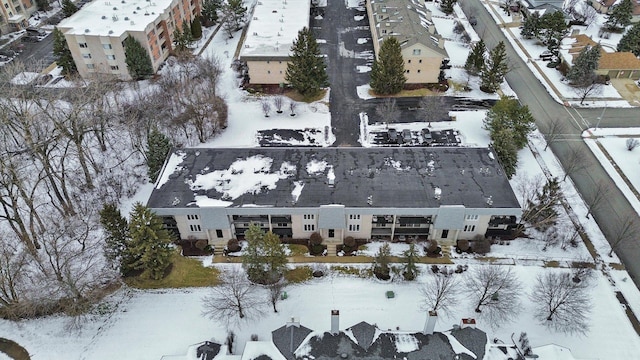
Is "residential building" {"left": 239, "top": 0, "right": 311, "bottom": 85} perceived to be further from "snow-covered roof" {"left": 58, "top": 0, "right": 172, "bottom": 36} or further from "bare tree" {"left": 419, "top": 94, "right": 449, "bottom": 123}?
"bare tree" {"left": 419, "top": 94, "right": 449, "bottom": 123}

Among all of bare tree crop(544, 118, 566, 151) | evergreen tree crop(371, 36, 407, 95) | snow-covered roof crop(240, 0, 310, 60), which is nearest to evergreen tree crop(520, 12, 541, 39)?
bare tree crop(544, 118, 566, 151)

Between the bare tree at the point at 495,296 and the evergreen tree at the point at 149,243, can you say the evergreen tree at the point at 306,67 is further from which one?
the bare tree at the point at 495,296

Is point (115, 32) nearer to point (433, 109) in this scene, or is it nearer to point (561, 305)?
point (433, 109)

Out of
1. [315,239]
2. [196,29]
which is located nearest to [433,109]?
[315,239]

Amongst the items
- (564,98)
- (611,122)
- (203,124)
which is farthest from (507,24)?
(203,124)

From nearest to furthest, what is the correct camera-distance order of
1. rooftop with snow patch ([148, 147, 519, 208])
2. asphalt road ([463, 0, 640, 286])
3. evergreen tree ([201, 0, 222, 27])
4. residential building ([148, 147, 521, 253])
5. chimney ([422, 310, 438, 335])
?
chimney ([422, 310, 438, 335]), residential building ([148, 147, 521, 253]), rooftop with snow patch ([148, 147, 519, 208]), asphalt road ([463, 0, 640, 286]), evergreen tree ([201, 0, 222, 27])

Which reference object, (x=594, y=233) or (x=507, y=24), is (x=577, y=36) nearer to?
(x=507, y=24)

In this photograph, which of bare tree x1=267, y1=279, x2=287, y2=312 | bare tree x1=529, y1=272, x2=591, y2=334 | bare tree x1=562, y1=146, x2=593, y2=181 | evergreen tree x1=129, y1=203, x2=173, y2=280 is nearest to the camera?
bare tree x1=529, y1=272, x2=591, y2=334
